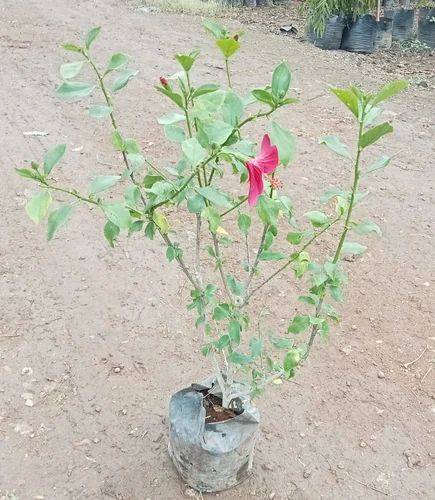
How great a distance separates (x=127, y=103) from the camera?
4.79 metres

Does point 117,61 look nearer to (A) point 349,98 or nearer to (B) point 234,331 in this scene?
(A) point 349,98

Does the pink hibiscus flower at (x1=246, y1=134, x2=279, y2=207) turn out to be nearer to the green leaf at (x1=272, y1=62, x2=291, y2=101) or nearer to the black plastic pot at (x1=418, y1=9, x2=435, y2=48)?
the green leaf at (x1=272, y1=62, x2=291, y2=101)

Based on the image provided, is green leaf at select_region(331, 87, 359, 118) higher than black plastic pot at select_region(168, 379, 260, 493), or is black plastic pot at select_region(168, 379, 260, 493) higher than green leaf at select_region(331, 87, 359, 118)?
green leaf at select_region(331, 87, 359, 118)

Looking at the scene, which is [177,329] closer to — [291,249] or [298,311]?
[298,311]

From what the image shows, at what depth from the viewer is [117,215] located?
4.08ft

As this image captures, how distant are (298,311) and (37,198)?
176 cm

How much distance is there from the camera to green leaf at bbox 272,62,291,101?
46.9 inches

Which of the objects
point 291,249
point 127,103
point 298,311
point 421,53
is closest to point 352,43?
point 421,53

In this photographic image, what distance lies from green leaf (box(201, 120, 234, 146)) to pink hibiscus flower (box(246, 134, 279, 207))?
0.23 feet

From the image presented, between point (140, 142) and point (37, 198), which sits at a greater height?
point (37, 198)

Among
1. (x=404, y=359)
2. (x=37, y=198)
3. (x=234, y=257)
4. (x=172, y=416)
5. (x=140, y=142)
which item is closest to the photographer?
(x=37, y=198)

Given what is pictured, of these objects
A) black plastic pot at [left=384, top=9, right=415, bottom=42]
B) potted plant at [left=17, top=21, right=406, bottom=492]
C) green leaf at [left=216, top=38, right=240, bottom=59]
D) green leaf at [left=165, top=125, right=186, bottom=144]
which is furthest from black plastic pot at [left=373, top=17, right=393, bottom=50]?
green leaf at [left=216, top=38, right=240, bottom=59]

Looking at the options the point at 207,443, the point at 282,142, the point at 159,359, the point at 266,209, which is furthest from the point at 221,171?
the point at 159,359

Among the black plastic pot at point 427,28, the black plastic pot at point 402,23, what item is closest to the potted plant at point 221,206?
the black plastic pot at point 427,28
